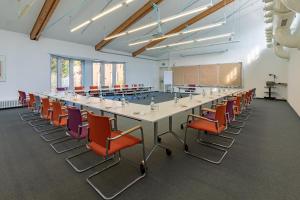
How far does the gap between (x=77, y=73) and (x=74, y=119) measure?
7.70 m

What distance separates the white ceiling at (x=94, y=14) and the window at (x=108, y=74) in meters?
1.61

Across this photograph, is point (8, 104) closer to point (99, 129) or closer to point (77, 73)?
Answer: point (77, 73)

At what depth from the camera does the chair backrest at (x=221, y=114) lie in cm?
267

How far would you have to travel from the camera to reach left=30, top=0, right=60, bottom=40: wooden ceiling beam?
16.9ft

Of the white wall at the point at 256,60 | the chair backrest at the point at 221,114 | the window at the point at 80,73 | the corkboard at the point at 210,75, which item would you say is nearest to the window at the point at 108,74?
the window at the point at 80,73

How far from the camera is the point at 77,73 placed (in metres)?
9.43

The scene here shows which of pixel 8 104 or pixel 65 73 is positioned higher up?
pixel 65 73

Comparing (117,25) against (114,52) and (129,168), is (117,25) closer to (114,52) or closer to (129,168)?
(114,52)

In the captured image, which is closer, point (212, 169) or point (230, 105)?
point (212, 169)

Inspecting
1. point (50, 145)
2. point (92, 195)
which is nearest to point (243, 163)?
point (92, 195)

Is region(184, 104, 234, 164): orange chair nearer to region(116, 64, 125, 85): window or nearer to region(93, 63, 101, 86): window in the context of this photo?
region(93, 63, 101, 86): window

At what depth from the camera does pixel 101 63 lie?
10.4 metres

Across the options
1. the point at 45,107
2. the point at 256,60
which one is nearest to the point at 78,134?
the point at 45,107

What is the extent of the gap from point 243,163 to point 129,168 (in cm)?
158
